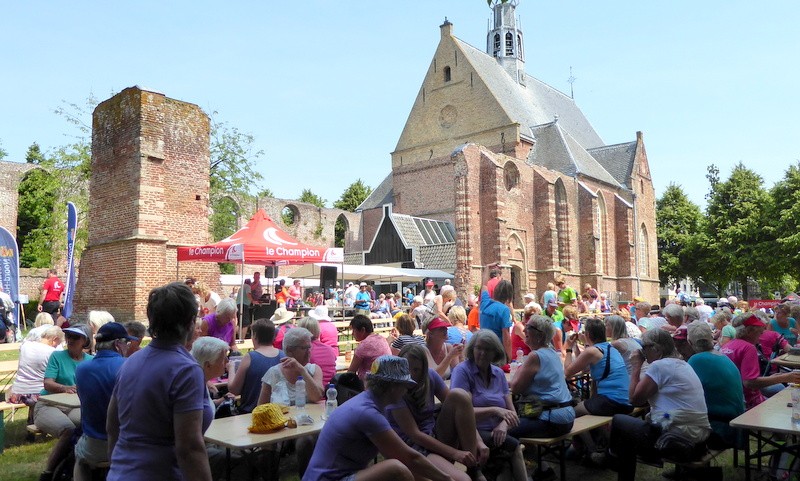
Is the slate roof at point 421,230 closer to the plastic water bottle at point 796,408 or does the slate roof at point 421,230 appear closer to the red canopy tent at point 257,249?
the red canopy tent at point 257,249

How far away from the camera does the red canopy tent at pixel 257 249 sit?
42.8 ft

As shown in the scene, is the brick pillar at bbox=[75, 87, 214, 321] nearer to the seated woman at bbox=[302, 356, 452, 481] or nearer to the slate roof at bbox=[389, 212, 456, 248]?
the seated woman at bbox=[302, 356, 452, 481]

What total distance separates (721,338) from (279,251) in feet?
29.3

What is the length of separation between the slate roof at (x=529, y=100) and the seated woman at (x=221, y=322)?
29471mm

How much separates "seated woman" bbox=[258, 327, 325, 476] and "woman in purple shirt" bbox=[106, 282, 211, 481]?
2427 mm

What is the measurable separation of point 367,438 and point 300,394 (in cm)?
178

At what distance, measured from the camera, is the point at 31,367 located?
21.0 ft

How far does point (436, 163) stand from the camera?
33656 mm

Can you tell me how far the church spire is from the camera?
142ft

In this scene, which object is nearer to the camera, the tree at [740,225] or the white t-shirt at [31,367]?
the white t-shirt at [31,367]

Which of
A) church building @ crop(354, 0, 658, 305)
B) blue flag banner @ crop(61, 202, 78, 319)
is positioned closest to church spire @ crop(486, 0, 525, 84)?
church building @ crop(354, 0, 658, 305)

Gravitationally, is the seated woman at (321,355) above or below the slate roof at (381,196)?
below

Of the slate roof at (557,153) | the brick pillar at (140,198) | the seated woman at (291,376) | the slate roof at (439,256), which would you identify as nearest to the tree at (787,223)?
the slate roof at (557,153)

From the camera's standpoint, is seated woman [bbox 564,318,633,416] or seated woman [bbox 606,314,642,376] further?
seated woman [bbox 606,314,642,376]
